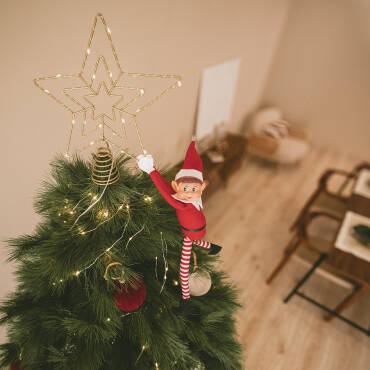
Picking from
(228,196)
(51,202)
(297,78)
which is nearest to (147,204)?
(51,202)

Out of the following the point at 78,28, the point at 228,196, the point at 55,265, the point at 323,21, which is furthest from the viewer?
the point at 323,21

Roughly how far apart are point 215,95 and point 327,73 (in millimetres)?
Result: 2293

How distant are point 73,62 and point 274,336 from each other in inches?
83.2

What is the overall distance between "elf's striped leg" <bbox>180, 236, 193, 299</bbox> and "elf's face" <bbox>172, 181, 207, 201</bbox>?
0.41 ft

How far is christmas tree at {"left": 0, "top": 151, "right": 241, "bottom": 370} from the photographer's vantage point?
26.0 inches

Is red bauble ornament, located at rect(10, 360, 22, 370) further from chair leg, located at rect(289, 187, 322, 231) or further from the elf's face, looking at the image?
chair leg, located at rect(289, 187, 322, 231)

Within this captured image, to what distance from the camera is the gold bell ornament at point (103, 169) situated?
0.61 m

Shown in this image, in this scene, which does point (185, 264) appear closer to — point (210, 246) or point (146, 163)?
point (210, 246)

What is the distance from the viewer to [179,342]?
73cm

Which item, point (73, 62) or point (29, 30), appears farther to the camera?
point (73, 62)

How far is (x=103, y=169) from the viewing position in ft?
2.00

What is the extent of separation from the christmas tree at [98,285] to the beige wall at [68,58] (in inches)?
17.3

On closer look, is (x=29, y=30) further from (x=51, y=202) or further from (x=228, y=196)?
(x=228, y=196)

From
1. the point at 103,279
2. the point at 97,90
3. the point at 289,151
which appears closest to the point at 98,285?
the point at 103,279
